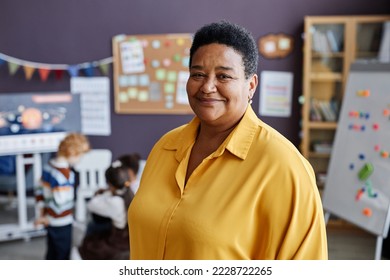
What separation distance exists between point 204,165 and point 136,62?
97.0 inches

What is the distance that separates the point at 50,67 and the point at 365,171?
2234 millimetres

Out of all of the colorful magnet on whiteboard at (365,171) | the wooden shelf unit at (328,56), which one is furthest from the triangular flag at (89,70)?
the colorful magnet on whiteboard at (365,171)

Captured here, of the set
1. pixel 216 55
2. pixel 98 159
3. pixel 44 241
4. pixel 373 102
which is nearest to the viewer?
pixel 216 55

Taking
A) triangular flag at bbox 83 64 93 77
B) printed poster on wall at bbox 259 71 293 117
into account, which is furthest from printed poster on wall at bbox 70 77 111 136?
printed poster on wall at bbox 259 71 293 117

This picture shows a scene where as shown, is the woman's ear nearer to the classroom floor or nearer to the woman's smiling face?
the woman's smiling face

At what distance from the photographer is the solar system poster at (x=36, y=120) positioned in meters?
2.71

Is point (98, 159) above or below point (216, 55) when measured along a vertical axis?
below

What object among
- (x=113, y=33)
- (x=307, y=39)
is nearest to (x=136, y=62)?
(x=113, y=33)

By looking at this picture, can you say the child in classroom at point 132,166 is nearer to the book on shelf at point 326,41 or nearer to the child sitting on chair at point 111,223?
the child sitting on chair at point 111,223

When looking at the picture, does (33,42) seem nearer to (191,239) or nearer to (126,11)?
(126,11)

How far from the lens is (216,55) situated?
2.51 ft

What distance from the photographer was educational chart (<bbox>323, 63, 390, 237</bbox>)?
2.22 m

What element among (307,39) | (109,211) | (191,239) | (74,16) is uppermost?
(74,16)

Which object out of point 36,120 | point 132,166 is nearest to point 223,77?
point 132,166
